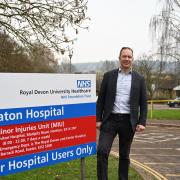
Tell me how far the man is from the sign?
0.17m

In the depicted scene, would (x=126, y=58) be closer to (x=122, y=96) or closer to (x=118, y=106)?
(x=122, y=96)

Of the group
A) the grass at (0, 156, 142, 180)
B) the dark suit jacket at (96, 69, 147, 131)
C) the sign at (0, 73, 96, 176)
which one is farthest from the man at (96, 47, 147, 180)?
the grass at (0, 156, 142, 180)

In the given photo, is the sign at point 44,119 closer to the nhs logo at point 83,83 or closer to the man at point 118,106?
the nhs logo at point 83,83

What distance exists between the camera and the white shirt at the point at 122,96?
6.13 metres

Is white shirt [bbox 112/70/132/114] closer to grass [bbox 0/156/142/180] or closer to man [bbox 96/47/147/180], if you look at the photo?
man [bbox 96/47/147/180]

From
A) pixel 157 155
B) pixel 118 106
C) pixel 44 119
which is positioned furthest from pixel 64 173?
pixel 157 155

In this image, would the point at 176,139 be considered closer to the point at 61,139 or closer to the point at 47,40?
the point at 47,40

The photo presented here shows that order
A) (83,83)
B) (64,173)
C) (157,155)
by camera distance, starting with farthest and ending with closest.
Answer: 1. (157,155)
2. (64,173)
3. (83,83)

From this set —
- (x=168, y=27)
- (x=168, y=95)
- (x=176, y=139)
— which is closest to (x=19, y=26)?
(x=176, y=139)

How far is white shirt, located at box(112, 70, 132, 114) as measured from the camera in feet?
20.1

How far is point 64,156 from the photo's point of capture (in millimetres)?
5801

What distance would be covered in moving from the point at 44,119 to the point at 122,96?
1262mm

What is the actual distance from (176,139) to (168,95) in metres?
66.5

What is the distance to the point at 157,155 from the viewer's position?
35.9 ft
